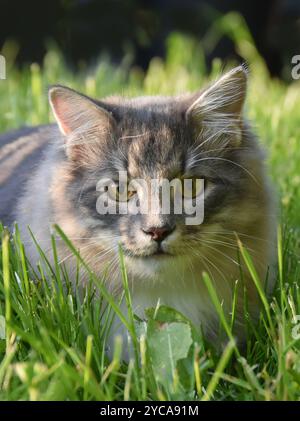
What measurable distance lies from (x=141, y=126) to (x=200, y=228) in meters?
0.32

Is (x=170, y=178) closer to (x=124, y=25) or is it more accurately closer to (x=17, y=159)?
(x=17, y=159)

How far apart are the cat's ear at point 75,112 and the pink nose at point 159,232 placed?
0.35 meters

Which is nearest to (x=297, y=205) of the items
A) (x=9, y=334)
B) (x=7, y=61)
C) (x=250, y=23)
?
(x=9, y=334)

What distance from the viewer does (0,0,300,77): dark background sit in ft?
18.5

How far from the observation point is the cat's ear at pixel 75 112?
1.82 meters

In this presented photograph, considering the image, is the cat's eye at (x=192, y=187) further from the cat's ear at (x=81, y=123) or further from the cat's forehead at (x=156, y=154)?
the cat's ear at (x=81, y=123)

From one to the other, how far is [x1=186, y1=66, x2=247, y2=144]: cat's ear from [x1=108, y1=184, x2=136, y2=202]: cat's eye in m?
0.26

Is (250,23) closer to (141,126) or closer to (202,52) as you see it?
(202,52)

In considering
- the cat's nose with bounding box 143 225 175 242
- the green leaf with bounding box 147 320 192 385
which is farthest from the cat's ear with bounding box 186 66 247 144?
the green leaf with bounding box 147 320 192 385

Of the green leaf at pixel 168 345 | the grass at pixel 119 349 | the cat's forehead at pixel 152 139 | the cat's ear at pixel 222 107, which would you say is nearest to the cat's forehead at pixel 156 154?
the cat's forehead at pixel 152 139

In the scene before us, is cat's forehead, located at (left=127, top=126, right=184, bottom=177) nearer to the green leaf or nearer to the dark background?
the green leaf
